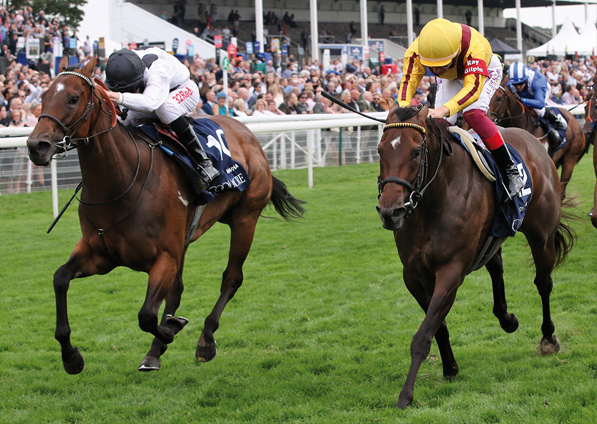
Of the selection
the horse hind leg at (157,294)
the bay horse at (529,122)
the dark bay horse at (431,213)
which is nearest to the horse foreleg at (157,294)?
the horse hind leg at (157,294)

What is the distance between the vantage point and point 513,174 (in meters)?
4.43

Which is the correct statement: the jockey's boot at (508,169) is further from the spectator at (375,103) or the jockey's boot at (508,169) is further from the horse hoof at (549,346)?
the spectator at (375,103)

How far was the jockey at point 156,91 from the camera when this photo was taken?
14.2 ft

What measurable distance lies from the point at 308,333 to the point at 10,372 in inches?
81.5

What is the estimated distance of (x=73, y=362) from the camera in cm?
430

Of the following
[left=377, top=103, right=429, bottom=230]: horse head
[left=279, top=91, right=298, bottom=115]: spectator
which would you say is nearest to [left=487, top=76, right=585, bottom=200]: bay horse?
[left=377, top=103, right=429, bottom=230]: horse head

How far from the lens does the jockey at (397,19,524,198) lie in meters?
4.14

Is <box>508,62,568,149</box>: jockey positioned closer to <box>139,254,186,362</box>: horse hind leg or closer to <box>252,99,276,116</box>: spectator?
<box>252,99,276,116</box>: spectator

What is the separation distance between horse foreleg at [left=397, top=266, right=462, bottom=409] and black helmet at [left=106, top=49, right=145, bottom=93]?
6.94 ft

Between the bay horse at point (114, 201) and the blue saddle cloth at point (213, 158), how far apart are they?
0.08 m

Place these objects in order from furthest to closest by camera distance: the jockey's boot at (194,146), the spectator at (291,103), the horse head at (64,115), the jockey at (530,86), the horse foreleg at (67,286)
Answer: the spectator at (291,103) → the jockey at (530,86) → the jockey's boot at (194,146) → the horse foreleg at (67,286) → the horse head at (64,115)

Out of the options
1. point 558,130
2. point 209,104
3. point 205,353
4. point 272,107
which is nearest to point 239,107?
point 209,104

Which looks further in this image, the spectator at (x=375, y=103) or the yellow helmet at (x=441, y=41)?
the spectator at (x=375, y=103)

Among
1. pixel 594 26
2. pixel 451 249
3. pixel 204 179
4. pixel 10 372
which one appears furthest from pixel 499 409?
pixel 594 26
